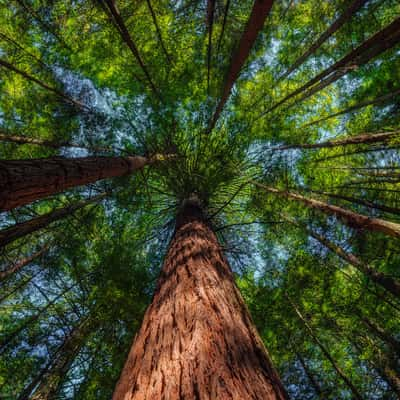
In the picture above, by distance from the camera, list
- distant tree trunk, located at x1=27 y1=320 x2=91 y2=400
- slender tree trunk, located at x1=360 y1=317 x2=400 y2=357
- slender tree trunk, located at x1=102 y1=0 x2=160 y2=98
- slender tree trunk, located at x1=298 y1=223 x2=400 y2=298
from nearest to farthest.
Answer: slender tree trunk, located at x1=102 y1=0 x2=160 y2=98
distant tree trunk, located at x1=27 y1=320 x2=91 y2=400
slender tree trunk, located at x1=298 y1=223 x2=400 y2=298
slender tree trunk, located at x1=360 y1=317 x2=400 y2=357

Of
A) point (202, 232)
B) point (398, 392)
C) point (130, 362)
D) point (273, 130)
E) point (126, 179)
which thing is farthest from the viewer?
point (273, 130)

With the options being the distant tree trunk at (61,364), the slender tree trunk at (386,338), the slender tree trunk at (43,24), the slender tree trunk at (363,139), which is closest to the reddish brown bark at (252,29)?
the slender tree trunk at (363,139)

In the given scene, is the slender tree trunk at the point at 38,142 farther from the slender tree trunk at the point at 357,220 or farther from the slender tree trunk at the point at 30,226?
the slender tree trunk at the point at 357,220

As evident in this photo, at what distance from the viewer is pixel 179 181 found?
5895 mm

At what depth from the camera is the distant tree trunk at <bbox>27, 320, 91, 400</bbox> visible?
409cm

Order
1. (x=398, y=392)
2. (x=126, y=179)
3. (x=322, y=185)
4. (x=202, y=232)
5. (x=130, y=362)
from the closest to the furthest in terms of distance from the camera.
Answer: (x=130, y=362)
(x=202, y=232)
(x=398, y=392)
(x=126, y=179)
(x=322, y=185)

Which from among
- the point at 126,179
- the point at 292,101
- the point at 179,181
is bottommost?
the point at 126,179

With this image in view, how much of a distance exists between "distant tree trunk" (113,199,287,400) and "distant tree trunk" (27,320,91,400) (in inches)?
147

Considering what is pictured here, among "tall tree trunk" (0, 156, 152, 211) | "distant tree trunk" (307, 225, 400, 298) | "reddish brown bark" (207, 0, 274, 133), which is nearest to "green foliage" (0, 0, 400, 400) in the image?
"distant tree trunk" (307, 225, 400, 298)

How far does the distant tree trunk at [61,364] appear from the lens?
409 cm

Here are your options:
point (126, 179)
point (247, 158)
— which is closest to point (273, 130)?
point (247, 158)

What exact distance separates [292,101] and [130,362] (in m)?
7.20

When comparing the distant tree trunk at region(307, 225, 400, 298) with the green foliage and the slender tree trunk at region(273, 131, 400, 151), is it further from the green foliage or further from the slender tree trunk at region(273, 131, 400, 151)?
the slender tree trunk at region(273, 131, 400, 151)

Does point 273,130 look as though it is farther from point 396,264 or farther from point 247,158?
point 396,264
